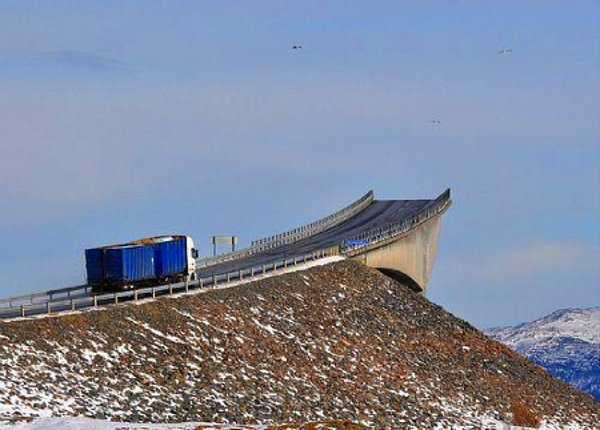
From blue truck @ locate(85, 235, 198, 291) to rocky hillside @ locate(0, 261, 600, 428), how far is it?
14.5ft

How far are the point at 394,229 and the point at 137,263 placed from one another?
38550mm

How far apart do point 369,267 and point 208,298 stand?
82.0 ft

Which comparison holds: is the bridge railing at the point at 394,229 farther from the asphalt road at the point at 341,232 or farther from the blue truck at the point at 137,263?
the blue truck at the point at 137,263

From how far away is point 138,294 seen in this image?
8050cm

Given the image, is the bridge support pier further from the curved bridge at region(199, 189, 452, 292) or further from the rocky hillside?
the rocky hillside

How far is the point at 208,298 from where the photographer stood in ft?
274

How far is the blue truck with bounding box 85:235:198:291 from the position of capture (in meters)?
83.4

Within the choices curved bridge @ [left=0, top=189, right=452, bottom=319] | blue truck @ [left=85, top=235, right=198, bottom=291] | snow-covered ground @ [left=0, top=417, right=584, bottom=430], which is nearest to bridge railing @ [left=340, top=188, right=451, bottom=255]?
curved bridge @ [left=0, top=189, right=452, bottom=319]

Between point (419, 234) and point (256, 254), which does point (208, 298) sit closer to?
point (256, 254)

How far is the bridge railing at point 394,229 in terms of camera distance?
108 m

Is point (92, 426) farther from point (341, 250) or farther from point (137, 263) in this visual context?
point (341, 250)

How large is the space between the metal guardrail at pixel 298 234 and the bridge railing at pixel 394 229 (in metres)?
7.54

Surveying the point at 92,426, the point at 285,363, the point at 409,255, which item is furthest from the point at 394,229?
the point at 92,426

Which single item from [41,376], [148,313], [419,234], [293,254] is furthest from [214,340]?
[419,234]
